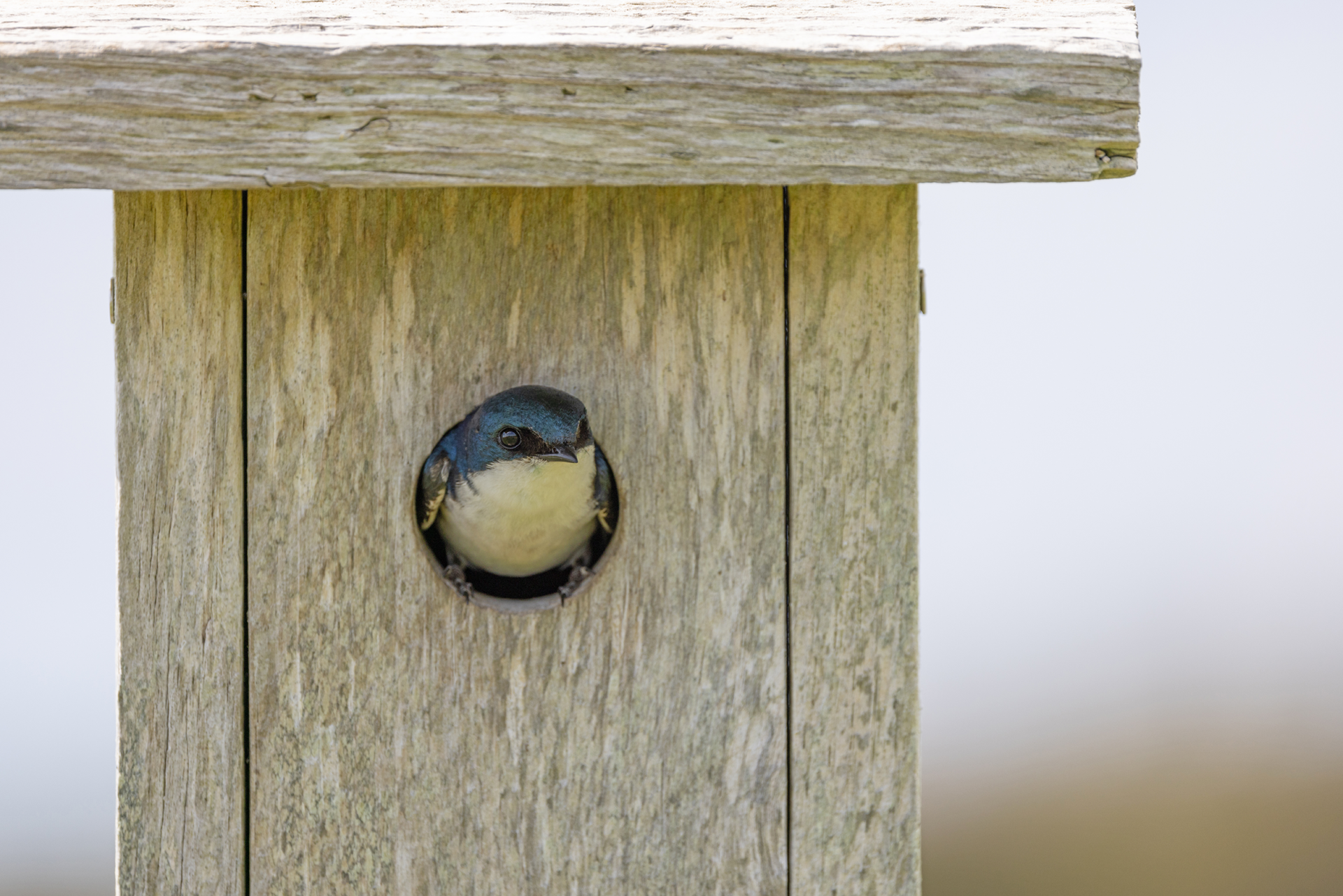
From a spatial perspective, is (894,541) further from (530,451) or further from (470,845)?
(470,845)

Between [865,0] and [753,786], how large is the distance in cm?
103

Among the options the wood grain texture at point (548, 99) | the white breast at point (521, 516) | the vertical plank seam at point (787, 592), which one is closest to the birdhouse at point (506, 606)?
the vertical plank seam at point (787, 592)

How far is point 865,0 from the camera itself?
1.91 meters

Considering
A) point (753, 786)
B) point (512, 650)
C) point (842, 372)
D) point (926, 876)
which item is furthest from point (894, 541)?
point (926, 876)

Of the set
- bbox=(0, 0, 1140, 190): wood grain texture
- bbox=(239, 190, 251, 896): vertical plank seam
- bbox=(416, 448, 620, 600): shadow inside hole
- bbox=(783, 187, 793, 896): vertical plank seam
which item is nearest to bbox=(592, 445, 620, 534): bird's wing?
bbox=(416, 448, 620, 600): shadow inside hole

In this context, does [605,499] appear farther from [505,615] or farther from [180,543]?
[180,543]

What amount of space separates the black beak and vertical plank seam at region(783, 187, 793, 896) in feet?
0.94

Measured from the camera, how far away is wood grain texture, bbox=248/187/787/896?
2.15 meters

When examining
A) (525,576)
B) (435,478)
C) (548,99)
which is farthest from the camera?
(525,576)

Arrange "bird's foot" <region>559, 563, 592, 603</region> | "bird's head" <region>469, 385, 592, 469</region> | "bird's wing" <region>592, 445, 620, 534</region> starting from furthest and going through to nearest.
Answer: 1. "bird's wing" <region>592, 445, 620, 534</region>
2. "bird's foot" <region>559, 563, 592, 603</region>
3. "bird's head" <region>469, 385, 592, 469</region>

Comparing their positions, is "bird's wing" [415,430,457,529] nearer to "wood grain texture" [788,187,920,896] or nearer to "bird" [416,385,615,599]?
"bird" [416,385,615,599]

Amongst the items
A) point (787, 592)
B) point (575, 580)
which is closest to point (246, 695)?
point (575, 580)

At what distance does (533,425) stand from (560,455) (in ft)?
0.19

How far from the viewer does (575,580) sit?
237cm
